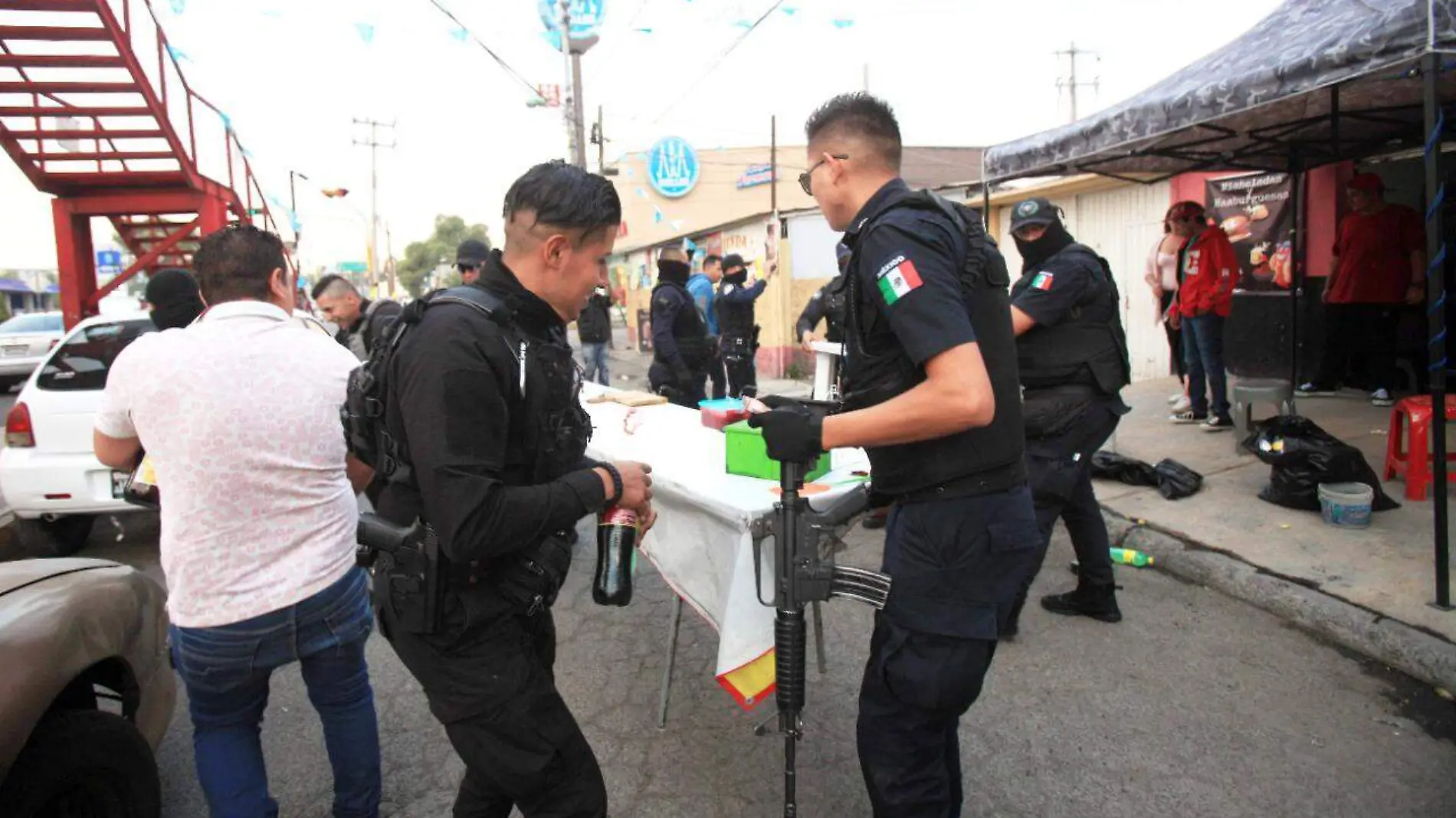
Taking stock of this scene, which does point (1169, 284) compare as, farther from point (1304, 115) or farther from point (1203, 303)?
point (1304, 115)

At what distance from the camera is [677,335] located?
754 cm

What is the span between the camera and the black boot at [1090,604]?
3.99 meters

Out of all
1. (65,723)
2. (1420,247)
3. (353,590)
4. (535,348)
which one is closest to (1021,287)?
(535,348)

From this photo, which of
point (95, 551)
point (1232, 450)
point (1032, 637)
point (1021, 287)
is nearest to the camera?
point (1021, 287)

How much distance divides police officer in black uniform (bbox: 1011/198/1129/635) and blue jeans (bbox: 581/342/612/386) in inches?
304

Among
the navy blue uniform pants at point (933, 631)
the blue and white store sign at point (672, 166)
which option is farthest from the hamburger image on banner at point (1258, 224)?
the blue and white store sign at point (672, 166)

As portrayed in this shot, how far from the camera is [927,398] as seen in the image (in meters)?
1.69

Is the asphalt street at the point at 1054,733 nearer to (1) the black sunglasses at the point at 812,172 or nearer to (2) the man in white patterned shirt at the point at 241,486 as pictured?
(2) the man in white patterned shirt at the point at 241,486

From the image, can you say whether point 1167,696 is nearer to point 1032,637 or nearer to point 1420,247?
point 1032,637

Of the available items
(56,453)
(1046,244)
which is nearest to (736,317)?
(1046,244)

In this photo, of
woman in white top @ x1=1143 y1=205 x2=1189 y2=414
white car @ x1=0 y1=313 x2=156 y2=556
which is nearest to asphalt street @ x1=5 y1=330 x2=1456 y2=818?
white car @ x1=0 y1=313 x2=156 y2=556

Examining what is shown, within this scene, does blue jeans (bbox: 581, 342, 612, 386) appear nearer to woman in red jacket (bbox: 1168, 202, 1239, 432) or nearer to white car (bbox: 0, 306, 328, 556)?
white car (bbox: 0, 306, 328, 556)

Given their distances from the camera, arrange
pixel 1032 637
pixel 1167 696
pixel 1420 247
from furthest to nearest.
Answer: pixel 1420 247 < pixel 1032 637 < pixel 1167 696

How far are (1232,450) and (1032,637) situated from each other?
3694 millimetres
